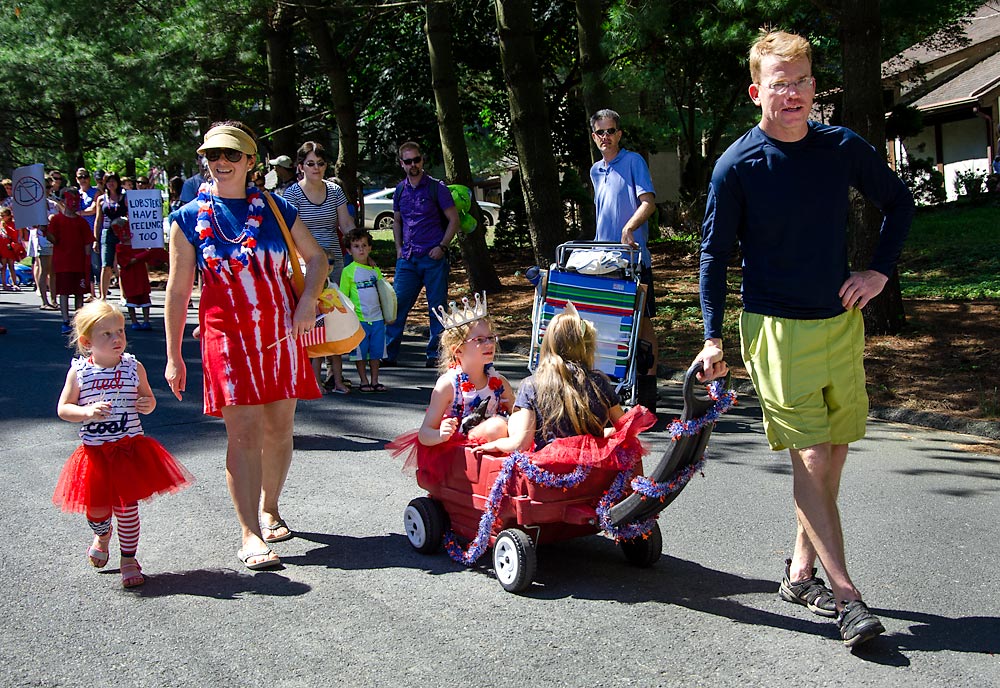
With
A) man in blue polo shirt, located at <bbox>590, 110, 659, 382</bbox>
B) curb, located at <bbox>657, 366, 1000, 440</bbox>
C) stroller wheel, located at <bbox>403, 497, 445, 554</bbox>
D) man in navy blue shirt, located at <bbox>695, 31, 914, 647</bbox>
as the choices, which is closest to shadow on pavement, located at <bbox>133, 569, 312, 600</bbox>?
stroller wheel, located at <bbox>403, 497, 445, 554</bbox>

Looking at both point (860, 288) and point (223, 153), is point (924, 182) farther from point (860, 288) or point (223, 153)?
point (223, 153)

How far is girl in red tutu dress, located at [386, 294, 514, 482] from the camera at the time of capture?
5242 millimetres

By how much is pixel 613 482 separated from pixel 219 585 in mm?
1852

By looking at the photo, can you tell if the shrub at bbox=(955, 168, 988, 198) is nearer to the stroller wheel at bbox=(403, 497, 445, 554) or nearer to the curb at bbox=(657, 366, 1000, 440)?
the curb at bbox=(657, 366, 1000, 440)

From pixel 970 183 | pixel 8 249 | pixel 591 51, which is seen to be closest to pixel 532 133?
pixel 591 51

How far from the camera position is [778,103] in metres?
4.14

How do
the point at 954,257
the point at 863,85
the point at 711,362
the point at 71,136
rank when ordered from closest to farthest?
the point at 711,362, the point at 863,85, the point at 954,257, the point at 71,136

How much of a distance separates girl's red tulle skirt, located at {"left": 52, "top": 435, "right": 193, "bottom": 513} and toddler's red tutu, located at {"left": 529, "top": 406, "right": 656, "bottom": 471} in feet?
5.83

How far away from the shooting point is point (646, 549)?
16.6 ft

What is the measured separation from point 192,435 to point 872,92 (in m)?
7.08

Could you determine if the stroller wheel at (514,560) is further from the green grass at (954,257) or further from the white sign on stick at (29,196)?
the white sign on stick at (29,196)

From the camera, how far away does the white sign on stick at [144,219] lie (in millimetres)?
14719

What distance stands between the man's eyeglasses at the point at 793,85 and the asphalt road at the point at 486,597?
6.92 feet

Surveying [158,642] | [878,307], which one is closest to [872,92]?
[878,307]
